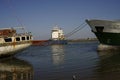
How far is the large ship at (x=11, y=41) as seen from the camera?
30.2 metres

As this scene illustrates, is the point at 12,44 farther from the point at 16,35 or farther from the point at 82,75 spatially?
the point at 82,75

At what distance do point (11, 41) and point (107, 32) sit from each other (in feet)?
51.9

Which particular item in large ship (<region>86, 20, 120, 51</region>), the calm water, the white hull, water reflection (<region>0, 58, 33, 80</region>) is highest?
large ship (<region>86, 20, 120, 51</region>)

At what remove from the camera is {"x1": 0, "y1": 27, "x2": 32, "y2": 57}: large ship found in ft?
99.2

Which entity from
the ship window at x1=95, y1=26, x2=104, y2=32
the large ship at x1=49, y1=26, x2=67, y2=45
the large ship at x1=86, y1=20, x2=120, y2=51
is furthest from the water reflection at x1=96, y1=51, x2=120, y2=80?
the large ship at x1=49, y1=26, x2=67, y2=45

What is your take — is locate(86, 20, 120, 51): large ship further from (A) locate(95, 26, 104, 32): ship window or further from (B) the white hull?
(B) the white hull

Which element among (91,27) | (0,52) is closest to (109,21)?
(91,27)

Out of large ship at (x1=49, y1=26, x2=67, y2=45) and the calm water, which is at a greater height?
large ship at (x1=49, y1=26, x2=67, y2=45)

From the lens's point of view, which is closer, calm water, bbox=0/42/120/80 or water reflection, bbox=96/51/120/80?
water reflection, bbox=96/51/120/80

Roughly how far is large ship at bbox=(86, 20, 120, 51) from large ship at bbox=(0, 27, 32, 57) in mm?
12109

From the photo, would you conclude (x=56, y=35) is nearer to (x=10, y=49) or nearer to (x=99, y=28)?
(x=99, y=28)

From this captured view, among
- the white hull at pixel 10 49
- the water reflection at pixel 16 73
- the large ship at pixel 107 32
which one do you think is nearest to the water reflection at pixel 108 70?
the water reflection at pixel 16 73

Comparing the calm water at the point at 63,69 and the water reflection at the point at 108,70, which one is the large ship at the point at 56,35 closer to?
the calm water at the point at 63,69

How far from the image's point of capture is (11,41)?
3100 cm
